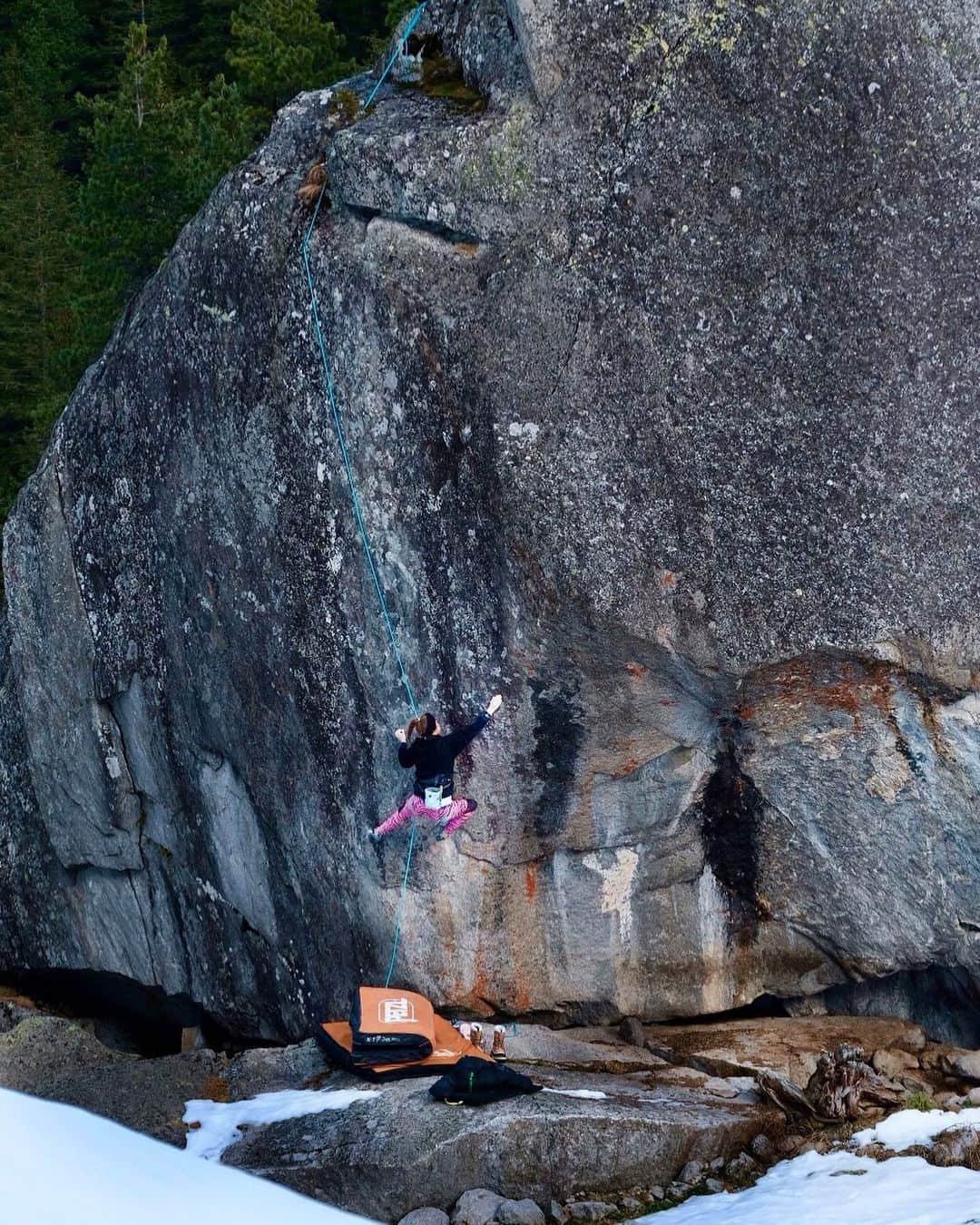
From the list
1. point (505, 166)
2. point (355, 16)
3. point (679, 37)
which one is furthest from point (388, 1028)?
point (355, 16)

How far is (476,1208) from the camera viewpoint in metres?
9.11

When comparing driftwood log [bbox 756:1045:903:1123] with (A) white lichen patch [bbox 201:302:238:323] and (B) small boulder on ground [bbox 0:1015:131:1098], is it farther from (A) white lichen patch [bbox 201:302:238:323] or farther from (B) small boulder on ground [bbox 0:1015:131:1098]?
(A) white lichen patch [bbox 201:302:238:323]

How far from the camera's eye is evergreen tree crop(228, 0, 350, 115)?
21.1m

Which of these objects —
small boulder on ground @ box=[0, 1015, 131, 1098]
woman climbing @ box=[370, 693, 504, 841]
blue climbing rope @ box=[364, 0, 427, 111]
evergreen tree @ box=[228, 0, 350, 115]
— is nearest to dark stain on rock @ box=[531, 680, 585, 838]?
woman climbing @ box=[370, 693, 504, 841]

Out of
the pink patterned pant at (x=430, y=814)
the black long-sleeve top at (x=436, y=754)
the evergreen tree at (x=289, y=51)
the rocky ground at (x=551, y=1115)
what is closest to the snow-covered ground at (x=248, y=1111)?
the rocky ground at (x=551, y=1115)

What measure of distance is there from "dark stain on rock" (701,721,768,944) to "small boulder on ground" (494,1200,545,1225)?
3.32 m

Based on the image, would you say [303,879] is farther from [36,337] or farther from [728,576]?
[36,337]

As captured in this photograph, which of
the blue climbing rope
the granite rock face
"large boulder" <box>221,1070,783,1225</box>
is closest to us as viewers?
"large boulder" <box>221,1070,783,1225</box>

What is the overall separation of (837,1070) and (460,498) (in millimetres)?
4786

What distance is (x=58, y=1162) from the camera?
7.91m

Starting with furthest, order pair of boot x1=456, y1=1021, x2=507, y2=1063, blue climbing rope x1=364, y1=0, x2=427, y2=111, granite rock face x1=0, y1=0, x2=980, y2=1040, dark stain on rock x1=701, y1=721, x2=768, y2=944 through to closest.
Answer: blue climbing rope x1=364, y1=0, x2=427, y2=111
dark stain on rock x1=701, y1=721, x2=768, y2=944
pair of boot x1=456, y1=1021, x2=507, y2=1063
granite rock face x1=0, y1=0, x2=980, y2=1040

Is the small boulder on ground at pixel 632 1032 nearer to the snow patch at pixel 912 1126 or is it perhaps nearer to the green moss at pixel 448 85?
the snow patch at pixel 912 1126

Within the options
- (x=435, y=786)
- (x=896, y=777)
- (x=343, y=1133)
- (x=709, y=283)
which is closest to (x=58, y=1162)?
(x=343, y=1133)

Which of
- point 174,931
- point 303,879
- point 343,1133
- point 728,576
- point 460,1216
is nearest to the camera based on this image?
point 460,1216
